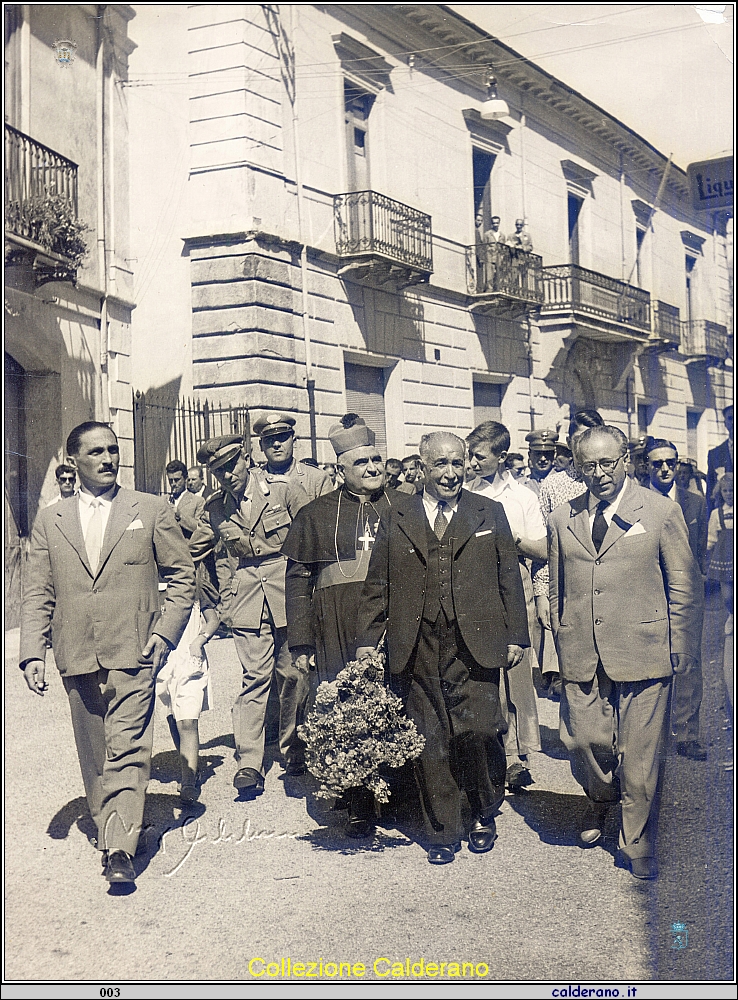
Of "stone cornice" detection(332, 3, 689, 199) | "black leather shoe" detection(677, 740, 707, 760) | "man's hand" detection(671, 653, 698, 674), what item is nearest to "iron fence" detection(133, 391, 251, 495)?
"stone cornice" detection(332, 3, 689, 199)

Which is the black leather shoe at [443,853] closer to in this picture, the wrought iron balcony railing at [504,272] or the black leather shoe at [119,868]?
the black leather shoe at [119,868]

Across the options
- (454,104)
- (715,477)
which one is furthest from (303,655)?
(454,104)

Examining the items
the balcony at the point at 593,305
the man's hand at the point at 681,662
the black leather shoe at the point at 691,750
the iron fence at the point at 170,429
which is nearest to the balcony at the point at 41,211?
the iron fence at the point at 170,429

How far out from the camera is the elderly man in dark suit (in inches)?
161

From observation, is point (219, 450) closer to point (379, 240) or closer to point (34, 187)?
point (379, 240)

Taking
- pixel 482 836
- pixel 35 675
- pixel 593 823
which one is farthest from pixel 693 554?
pixel 35 675

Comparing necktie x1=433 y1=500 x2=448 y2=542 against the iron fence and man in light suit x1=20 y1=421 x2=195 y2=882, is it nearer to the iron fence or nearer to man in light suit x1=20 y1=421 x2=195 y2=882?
the iron fence

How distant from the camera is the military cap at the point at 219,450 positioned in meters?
4.29

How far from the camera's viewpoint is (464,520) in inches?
162

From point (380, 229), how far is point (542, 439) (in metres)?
1.16

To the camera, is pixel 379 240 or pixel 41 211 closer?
pixel 41 211

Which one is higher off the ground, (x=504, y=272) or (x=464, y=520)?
(x=504, y=272)

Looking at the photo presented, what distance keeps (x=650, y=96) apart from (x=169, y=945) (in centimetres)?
395

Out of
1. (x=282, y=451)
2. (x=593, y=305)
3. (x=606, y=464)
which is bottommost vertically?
(x=606, y=464)
